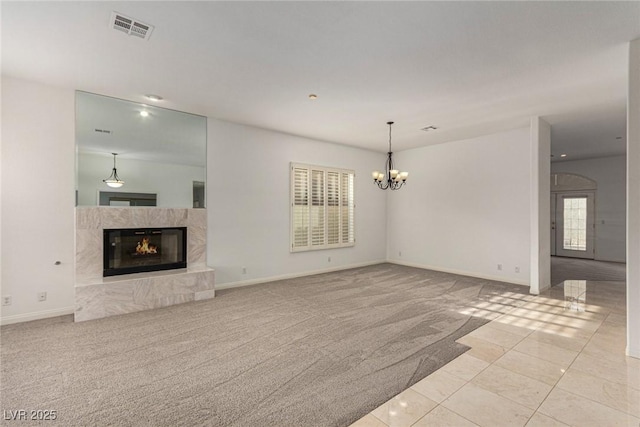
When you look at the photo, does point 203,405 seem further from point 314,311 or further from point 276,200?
point 276,200

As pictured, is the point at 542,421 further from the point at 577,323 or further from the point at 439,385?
the point at 577,323

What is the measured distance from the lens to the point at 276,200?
6227 mm

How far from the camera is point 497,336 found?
3.43 metres

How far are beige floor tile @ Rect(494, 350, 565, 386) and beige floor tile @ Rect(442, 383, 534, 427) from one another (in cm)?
55

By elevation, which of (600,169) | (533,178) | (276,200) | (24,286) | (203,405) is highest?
(600,169)

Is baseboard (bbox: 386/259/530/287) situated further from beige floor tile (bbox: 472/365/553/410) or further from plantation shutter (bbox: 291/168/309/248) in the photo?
beige floor tile (bbox: 472/365/553/410)

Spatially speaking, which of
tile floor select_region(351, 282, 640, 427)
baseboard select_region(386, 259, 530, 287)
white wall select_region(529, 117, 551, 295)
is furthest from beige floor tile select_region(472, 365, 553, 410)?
baseboard select_region(386, 259, 530, 287)

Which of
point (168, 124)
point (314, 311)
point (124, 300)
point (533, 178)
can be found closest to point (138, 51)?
point (168, 124)

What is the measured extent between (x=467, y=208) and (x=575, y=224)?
546 centimetres

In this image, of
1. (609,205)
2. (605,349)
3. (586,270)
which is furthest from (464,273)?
(609,205)

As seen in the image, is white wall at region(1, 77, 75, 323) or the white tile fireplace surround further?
the white tile fireplace surround

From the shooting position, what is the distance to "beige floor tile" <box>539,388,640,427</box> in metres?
2.02

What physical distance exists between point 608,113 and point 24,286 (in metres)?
9.20

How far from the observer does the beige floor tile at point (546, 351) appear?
9.40 feet
